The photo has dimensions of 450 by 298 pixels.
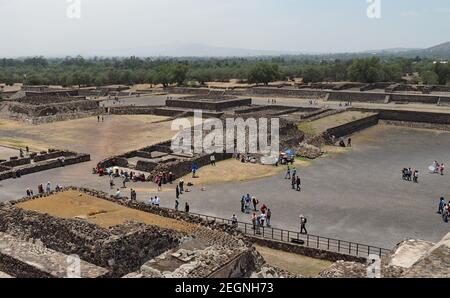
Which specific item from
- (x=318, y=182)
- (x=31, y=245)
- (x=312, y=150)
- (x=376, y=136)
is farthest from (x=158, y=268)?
(x=376, y=136)

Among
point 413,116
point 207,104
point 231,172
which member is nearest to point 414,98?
point 413,116

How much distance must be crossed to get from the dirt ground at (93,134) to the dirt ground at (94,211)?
45.9ft

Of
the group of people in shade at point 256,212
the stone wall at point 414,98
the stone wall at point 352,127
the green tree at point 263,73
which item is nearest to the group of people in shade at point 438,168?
the stone wall at point 352,127

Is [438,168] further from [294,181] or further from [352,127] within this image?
[352,127]

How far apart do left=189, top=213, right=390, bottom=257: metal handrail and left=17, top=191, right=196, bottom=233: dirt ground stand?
2204 millimetres

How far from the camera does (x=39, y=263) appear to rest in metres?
10.8

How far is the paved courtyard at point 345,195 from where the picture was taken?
1681 cm

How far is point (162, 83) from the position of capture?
8031 cm

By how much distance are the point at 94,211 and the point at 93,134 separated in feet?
80.6

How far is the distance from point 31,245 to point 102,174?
1312 centimetres

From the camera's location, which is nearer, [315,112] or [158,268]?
[158,268]

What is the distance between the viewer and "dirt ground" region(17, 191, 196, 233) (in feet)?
43.8

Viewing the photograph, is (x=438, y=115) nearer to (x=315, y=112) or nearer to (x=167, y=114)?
(x=315, y=112)


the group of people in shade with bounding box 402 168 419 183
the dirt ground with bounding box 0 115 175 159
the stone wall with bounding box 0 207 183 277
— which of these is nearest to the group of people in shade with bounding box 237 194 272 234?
the stone wall with bounding box 0 207 183 277
